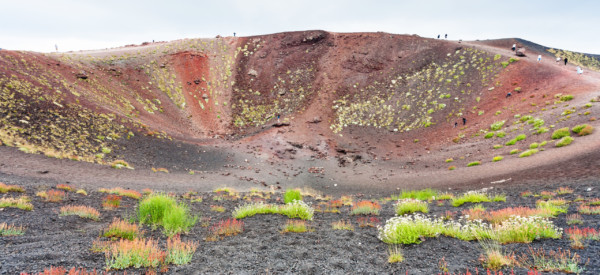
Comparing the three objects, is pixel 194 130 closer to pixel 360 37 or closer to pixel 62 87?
pixel 62 87

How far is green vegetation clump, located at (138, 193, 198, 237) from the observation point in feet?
22.4

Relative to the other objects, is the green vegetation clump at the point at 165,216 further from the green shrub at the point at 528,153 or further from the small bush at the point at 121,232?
the green shrub at the point at 528,153

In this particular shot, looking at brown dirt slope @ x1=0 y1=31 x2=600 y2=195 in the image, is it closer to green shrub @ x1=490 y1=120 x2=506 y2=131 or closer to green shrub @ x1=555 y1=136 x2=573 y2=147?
green shrub @ x1=490 y1=120 x2=506 y2=131

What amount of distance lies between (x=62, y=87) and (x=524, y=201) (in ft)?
125

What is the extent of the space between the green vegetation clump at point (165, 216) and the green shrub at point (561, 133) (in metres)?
24.6

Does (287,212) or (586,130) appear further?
(586,130)

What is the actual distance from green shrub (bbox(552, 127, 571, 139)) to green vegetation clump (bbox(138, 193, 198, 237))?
24.6 meters

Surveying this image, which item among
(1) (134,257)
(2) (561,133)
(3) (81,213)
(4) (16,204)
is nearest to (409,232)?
(1) (134,257)

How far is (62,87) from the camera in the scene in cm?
2869

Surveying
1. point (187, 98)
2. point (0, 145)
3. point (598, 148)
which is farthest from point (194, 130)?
point (598, 148)

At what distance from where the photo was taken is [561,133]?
1978 cm

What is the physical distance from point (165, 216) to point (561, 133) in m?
25.4

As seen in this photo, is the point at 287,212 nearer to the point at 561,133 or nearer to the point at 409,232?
the point at 409,232

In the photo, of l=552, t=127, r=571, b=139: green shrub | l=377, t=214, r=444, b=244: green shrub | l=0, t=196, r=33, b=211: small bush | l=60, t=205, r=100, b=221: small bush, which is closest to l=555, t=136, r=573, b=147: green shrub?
l=552, t=127, r=571, b=139: green shrub
